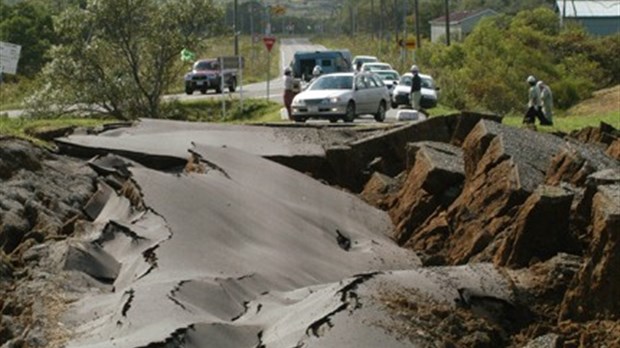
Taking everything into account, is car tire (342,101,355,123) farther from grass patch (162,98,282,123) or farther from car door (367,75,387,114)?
grass patch (162,98,282,123)

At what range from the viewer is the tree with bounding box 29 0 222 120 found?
131ft

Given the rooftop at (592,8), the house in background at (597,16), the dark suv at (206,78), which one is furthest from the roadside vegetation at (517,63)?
the rooftop at (592,8)

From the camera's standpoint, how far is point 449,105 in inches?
2186

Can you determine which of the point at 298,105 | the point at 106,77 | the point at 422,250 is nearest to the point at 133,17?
the point at 106,77

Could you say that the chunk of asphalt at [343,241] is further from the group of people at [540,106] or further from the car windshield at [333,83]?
the car windshield at [333,83]

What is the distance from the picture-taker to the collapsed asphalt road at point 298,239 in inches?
555

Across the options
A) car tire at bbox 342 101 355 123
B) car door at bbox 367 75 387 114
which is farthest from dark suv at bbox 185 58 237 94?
car tire at bbox 342 101 355 123

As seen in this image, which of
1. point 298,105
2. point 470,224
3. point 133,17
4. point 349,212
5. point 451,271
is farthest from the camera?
point 133,17

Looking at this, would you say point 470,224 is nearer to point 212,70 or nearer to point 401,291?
point 401,291

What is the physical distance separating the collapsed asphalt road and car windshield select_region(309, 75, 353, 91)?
465 inches

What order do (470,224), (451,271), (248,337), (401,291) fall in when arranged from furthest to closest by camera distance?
(470,224) < (451,271) < (401,291) < (248,337)

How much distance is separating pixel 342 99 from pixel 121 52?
656 cm

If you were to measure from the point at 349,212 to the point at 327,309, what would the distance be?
946 centimetres

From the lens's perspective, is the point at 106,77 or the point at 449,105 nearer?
the point at 106,77
